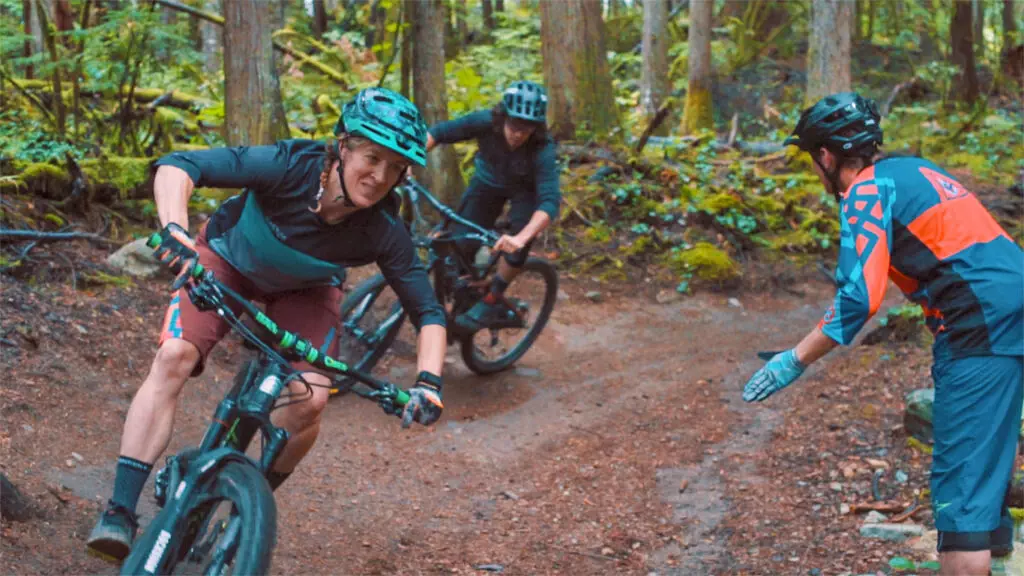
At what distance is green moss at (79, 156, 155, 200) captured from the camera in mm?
8492

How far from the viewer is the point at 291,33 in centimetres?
1484

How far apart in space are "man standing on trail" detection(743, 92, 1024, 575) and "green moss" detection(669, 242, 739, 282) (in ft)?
23.4

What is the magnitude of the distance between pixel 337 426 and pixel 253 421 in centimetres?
335

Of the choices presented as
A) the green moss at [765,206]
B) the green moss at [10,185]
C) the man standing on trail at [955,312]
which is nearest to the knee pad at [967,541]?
the man standing on trail at [955,312]

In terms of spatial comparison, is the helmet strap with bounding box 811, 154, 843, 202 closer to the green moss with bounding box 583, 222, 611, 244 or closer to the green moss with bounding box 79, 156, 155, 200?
the green moss with bounding box 79, 156, 155, 200

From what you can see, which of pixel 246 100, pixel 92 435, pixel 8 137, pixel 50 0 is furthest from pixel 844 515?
pixel 50 0

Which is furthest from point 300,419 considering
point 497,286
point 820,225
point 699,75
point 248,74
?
point 699,75

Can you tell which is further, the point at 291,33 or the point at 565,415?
the point at 291,33

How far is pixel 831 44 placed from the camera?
13789 millimetres

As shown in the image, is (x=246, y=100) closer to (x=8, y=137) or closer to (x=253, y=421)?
(x=8, y=137)

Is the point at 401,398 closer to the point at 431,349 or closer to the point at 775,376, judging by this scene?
the point at 431,349

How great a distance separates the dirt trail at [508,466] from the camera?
497cm

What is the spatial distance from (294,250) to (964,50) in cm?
1701

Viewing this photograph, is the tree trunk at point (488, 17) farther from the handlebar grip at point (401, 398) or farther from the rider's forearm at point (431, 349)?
the handlebar grip at point (401, 398)
